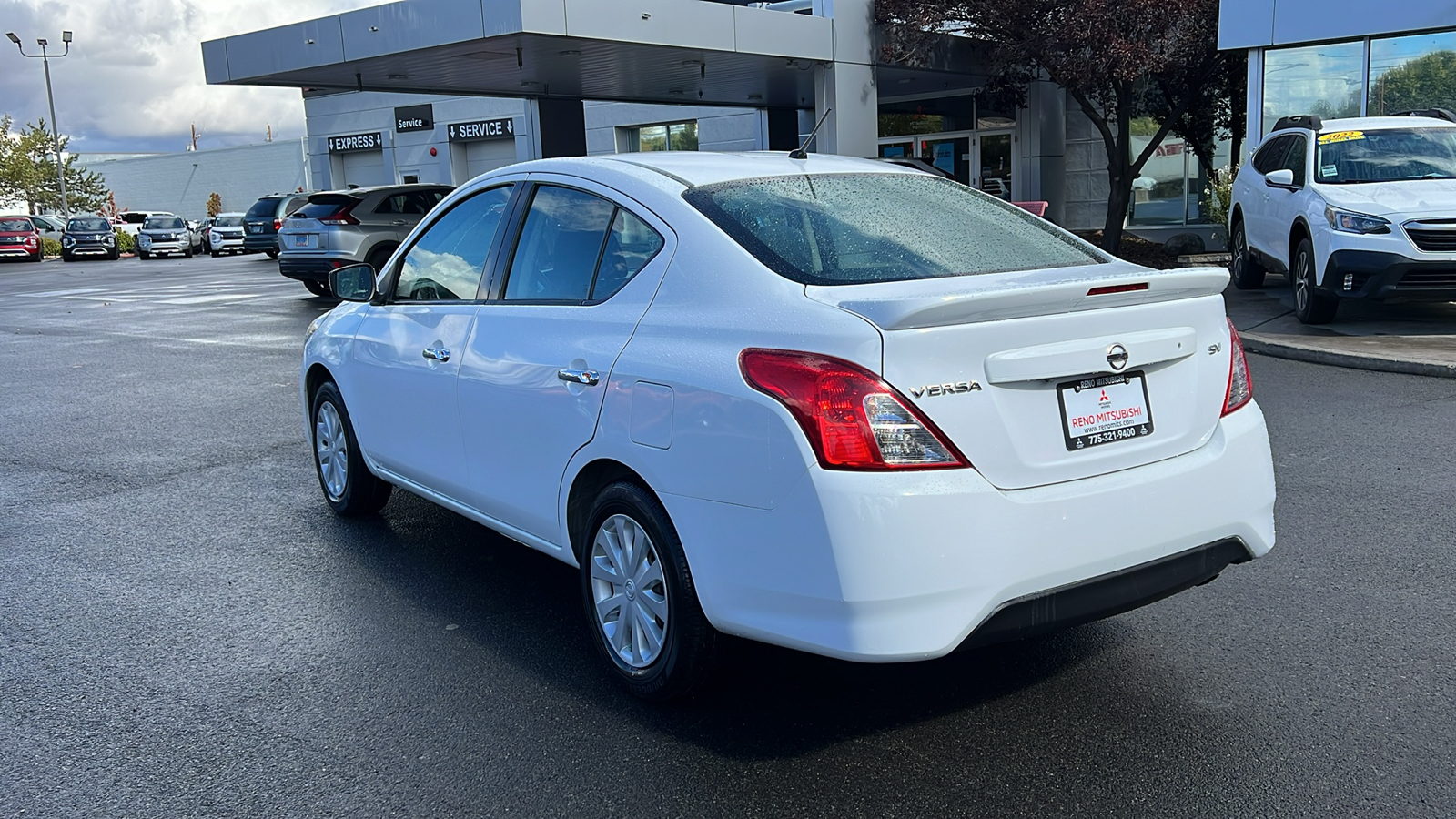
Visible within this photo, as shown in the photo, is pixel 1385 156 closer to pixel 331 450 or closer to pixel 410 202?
pixel 331 450

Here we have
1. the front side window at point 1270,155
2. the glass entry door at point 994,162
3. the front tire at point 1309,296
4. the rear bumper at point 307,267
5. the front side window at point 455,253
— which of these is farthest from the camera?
the glass entry door at point 994,162

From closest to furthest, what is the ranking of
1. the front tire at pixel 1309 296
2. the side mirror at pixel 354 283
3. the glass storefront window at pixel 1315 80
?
the side mirror at pixel 354 283, the front tire at pixel 1309 296, the glass storefront window at pixel 1315 80

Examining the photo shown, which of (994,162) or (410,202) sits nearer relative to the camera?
(410,202)

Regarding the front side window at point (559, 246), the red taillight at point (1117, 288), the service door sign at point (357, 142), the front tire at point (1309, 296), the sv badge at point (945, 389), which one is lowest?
the front tire at point (1309, 296)

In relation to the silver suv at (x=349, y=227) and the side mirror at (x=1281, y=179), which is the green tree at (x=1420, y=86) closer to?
the side mirror at (x=1281, y=179)

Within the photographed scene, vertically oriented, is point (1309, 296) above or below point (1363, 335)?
above

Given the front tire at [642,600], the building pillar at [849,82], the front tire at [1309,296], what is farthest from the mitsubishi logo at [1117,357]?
the building pillar at [849,82]

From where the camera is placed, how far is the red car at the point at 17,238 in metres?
44.8

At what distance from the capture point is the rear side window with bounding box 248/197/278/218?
1299 inches

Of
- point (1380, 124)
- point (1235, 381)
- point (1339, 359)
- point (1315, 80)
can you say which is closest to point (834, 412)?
point (1235, 381)

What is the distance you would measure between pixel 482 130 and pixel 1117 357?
40278 mm

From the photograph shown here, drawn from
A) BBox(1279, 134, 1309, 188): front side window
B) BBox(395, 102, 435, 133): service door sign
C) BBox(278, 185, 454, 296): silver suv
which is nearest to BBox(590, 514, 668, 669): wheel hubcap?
BBox(1279, 134, 1309, 188): front side window

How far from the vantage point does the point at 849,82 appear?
20734mm

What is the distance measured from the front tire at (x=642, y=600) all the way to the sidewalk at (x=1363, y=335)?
7.56m
